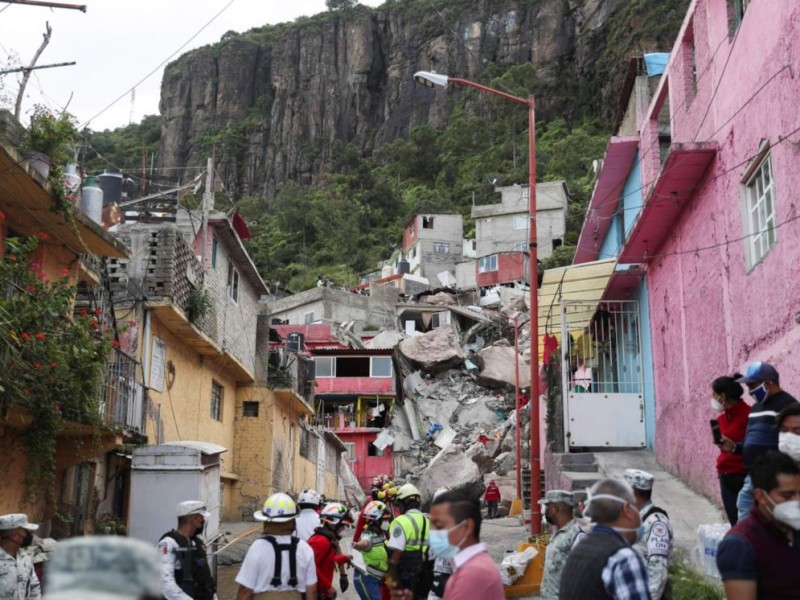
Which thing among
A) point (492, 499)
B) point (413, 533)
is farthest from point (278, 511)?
point (492, 499)

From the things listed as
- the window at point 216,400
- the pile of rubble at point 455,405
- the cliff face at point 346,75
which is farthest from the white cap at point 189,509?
the cliff face at point 346,75

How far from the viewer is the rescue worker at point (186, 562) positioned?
6.79 meters

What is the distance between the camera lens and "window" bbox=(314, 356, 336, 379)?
45.9 metres

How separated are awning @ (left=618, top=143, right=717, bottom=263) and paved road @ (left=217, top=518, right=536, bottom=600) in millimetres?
5433

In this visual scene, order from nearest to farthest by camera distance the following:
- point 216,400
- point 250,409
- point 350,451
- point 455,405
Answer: point 216,400, point 250,409, point 350,451, point 455,405

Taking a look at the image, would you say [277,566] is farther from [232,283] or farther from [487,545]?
[232,283]

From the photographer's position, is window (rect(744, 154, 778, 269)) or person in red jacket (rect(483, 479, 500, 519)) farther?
person in red jacket (rect(483, 479, 500, 519))

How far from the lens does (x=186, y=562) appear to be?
22.7 ft

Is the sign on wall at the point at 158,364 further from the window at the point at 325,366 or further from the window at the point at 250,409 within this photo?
the window at the point at 325,366

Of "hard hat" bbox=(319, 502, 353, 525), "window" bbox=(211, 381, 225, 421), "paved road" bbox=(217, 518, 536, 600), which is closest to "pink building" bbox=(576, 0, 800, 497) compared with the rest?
"paved road" bbox=(217, 518, 536, 600)

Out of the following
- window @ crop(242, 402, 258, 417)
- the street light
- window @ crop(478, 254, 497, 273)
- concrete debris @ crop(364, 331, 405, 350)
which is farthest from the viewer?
window @ crop(478, 254, 497, 273)

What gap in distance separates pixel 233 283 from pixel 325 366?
23.2 metres

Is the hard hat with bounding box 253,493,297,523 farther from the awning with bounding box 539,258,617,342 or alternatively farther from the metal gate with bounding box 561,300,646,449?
the awning with bounding box 539,258,617,342

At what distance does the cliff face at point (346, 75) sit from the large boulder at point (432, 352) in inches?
1924
